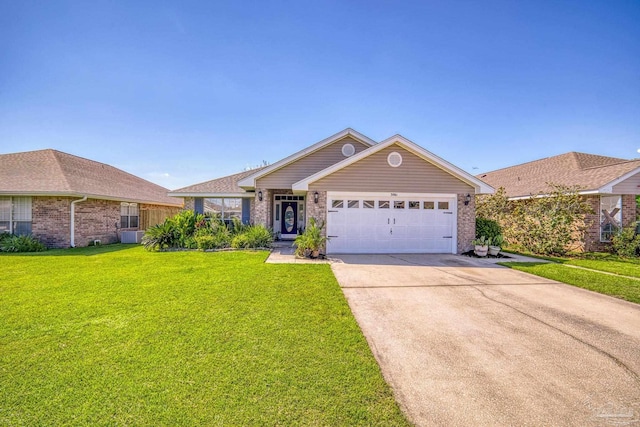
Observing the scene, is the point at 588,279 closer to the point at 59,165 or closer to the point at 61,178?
the point at 61,178

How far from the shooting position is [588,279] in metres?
7.55

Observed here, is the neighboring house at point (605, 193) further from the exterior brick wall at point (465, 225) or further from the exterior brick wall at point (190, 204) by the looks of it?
the exterior brick wall at point (190, 204)

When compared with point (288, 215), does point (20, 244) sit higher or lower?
lower

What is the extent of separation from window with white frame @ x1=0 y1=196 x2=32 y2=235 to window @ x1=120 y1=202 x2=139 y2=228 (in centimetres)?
393

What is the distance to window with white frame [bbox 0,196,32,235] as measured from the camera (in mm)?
13117

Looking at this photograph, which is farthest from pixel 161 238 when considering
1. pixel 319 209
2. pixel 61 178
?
pixel 319 209

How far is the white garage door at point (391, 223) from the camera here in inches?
451

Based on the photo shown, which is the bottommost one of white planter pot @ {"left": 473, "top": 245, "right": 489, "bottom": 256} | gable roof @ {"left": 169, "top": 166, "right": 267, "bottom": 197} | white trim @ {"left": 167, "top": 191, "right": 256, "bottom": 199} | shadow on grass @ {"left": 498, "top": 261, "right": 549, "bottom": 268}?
shadow on grass @ {"left": 498, "top": 261, "right": 549, "bottom": 268}

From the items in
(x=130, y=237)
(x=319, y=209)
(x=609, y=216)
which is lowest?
(x=130, y=237)

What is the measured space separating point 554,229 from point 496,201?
3.49 meters

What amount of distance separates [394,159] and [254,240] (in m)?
7.10

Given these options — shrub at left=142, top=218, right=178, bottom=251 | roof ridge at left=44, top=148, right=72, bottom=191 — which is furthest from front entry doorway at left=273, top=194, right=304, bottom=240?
roof ridge at left=44, top=148, right=72, bottom=191

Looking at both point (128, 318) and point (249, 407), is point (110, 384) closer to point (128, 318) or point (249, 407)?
point (249, 407)

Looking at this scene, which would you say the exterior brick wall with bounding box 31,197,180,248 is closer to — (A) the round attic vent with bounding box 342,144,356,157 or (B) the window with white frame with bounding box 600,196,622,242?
(A) the round attic vent with bounding box 342,144,356,157
